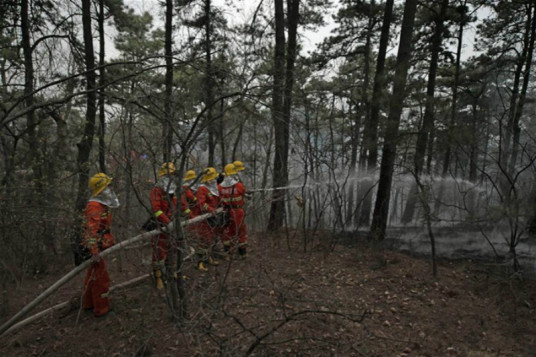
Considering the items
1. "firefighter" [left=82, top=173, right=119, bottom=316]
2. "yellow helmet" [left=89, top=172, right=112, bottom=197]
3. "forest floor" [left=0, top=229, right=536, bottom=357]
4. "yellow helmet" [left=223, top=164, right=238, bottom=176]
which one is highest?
"yellow helmet" [left=223, top=164, right=238, bottom=176]

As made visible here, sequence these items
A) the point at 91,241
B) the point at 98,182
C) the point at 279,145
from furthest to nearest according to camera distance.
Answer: the point at 279,145 < the point at 98,182 < the point at 91,241

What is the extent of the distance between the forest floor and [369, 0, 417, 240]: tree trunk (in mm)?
1273

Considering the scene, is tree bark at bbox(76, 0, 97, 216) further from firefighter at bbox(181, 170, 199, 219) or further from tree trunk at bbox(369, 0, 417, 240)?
tree trunk at bbox(369, 0, 417, 240)

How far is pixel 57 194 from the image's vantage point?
185 inches

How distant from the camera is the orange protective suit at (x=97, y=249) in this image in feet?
13.1

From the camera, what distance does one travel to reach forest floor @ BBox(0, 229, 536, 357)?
11.9 ft

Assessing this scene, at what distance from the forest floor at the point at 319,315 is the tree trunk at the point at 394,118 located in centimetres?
127

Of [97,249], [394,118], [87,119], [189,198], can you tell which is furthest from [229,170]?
[394,118]

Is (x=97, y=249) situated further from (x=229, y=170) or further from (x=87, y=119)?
(x=87, y=119)

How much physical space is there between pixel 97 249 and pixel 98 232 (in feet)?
0.91

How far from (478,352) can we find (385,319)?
1077 mm

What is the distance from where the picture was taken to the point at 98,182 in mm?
4145

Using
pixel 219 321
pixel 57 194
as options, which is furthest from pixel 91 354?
pixel 57 194

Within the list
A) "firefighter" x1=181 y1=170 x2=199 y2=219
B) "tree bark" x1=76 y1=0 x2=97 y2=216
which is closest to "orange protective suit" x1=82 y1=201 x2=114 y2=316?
"firefighter" x1=181 y1=170 x2=199 y2=219
